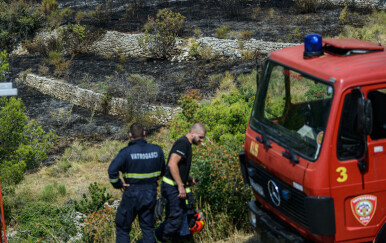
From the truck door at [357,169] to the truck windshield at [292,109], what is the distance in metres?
0.19

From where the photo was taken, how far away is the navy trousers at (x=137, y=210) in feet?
17.6

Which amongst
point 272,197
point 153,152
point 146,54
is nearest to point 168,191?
point 153,152

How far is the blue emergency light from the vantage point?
191 inches

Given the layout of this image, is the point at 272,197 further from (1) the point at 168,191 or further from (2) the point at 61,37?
(2) the point at 61,37

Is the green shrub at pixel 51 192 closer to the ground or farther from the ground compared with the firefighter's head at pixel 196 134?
closer to the ground

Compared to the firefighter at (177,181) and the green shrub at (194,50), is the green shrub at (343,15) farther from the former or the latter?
the firefighter at (177,181)

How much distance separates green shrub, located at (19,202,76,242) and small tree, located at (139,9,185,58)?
40.3ft

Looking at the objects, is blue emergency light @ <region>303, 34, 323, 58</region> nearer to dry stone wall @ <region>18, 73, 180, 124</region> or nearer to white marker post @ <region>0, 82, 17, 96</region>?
white marker post @ <region>0, 82, 17, 96</region>

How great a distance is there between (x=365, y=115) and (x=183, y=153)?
80.8 inches

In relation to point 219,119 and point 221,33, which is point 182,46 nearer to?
point 221,33

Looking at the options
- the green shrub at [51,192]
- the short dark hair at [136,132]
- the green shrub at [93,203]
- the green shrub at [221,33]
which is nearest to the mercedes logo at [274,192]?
the short dark hair at [136,132]

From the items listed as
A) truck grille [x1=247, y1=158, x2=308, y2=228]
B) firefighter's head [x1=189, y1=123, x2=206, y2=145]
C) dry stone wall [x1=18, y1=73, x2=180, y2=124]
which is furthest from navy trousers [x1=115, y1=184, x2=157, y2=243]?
dry stone wall [x1=18, y1=73, x2=180, y2=124]

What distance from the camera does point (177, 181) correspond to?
5.30m

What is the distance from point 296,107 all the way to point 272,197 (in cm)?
100
